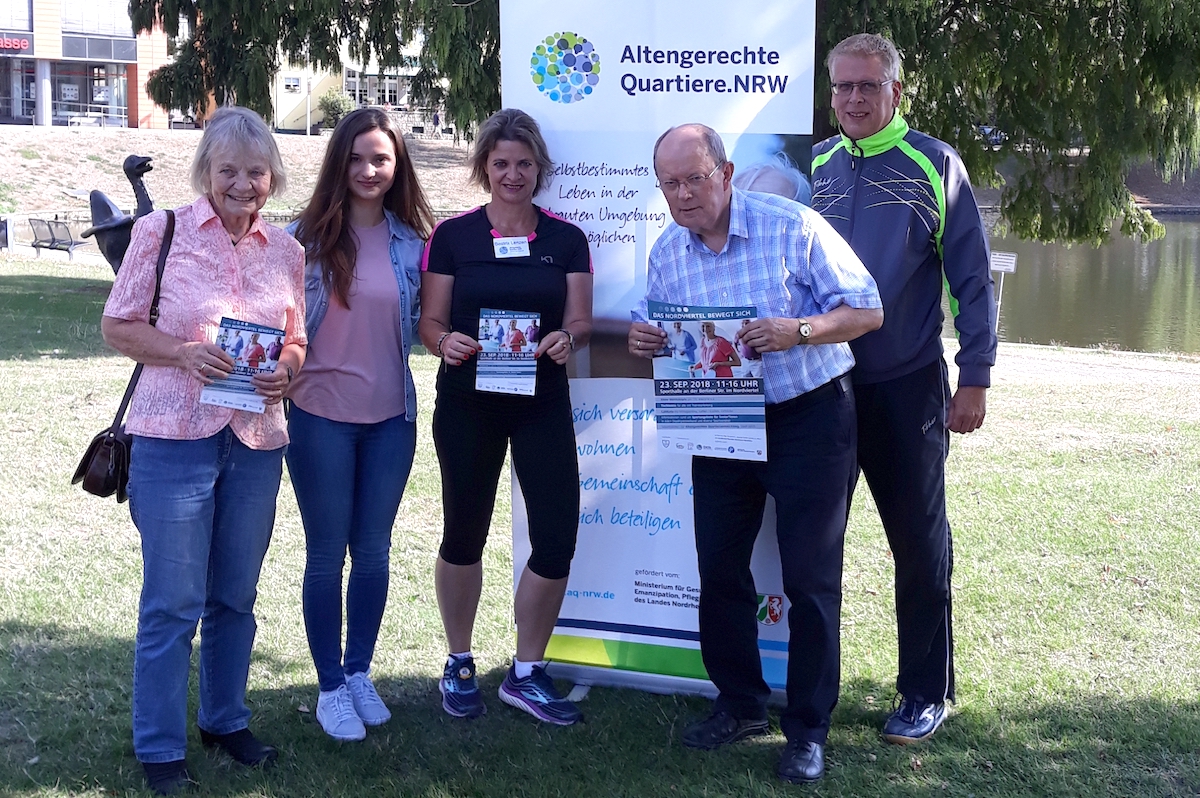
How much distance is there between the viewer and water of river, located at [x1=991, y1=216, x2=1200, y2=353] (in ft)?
63.5

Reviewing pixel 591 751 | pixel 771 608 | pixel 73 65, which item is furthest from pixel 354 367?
pixel 73 65

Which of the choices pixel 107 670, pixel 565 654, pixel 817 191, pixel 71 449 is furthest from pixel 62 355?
pixel 817 191

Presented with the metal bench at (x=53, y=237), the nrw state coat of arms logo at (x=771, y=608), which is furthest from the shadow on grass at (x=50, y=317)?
the nrw state coat of arms logo at (x=771, y=608)

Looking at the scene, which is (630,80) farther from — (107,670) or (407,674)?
(107,670)

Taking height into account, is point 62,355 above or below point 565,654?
above

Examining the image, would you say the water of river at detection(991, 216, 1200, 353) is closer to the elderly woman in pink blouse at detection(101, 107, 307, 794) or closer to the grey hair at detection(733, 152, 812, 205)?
the grey hair at detection(733, 152, 812, 205)

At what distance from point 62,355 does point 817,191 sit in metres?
9.86

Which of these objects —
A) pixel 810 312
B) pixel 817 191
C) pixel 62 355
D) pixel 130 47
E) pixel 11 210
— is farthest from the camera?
pixel 130 47

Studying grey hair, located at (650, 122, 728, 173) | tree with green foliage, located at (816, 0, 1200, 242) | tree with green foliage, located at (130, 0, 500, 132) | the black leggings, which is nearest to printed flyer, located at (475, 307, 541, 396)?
the black leggings

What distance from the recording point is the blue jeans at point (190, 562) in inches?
125

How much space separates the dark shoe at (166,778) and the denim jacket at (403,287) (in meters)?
1.26

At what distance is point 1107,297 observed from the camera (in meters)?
24.0

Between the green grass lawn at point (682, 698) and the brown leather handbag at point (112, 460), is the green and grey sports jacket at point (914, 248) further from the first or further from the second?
the brown leather handbag at point (112, 460)

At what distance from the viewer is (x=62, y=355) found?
11.5 m
